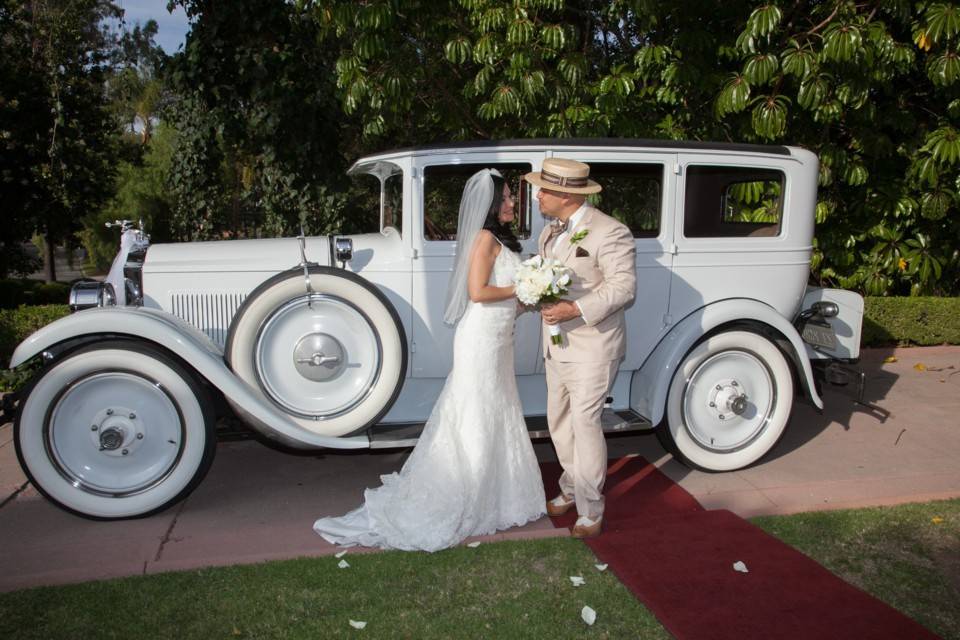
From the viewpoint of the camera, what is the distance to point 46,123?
12719 millimetres

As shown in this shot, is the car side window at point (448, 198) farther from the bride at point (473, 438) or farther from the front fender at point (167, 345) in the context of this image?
the front fender at point (167, 345)

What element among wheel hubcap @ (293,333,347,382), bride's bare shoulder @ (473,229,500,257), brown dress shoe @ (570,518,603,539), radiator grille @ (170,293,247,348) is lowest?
brown dress shoe @ (570,518,603,539)

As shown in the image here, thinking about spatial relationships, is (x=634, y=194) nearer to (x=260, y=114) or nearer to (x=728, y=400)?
(x=728, y=400)

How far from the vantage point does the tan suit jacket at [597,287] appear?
11.4 ft

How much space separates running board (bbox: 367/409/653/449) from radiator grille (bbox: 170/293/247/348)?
1.16 metres

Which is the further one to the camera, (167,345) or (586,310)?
(167,345)

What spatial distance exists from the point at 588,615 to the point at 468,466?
1013 millimetres

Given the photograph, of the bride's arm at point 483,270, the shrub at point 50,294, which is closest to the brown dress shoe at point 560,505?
the bride's arm at point 483,270

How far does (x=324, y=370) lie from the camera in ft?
13.3

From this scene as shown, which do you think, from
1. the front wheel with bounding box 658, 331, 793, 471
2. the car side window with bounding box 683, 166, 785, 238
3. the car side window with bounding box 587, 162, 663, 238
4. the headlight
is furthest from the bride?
the headlight

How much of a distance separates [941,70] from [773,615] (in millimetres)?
5263

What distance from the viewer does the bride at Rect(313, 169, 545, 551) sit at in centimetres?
365

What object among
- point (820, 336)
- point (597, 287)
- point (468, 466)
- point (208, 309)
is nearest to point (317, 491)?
point (468, 466)

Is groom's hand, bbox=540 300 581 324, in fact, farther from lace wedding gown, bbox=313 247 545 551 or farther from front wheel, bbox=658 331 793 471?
front wheel, bbox=658 331 793 471
